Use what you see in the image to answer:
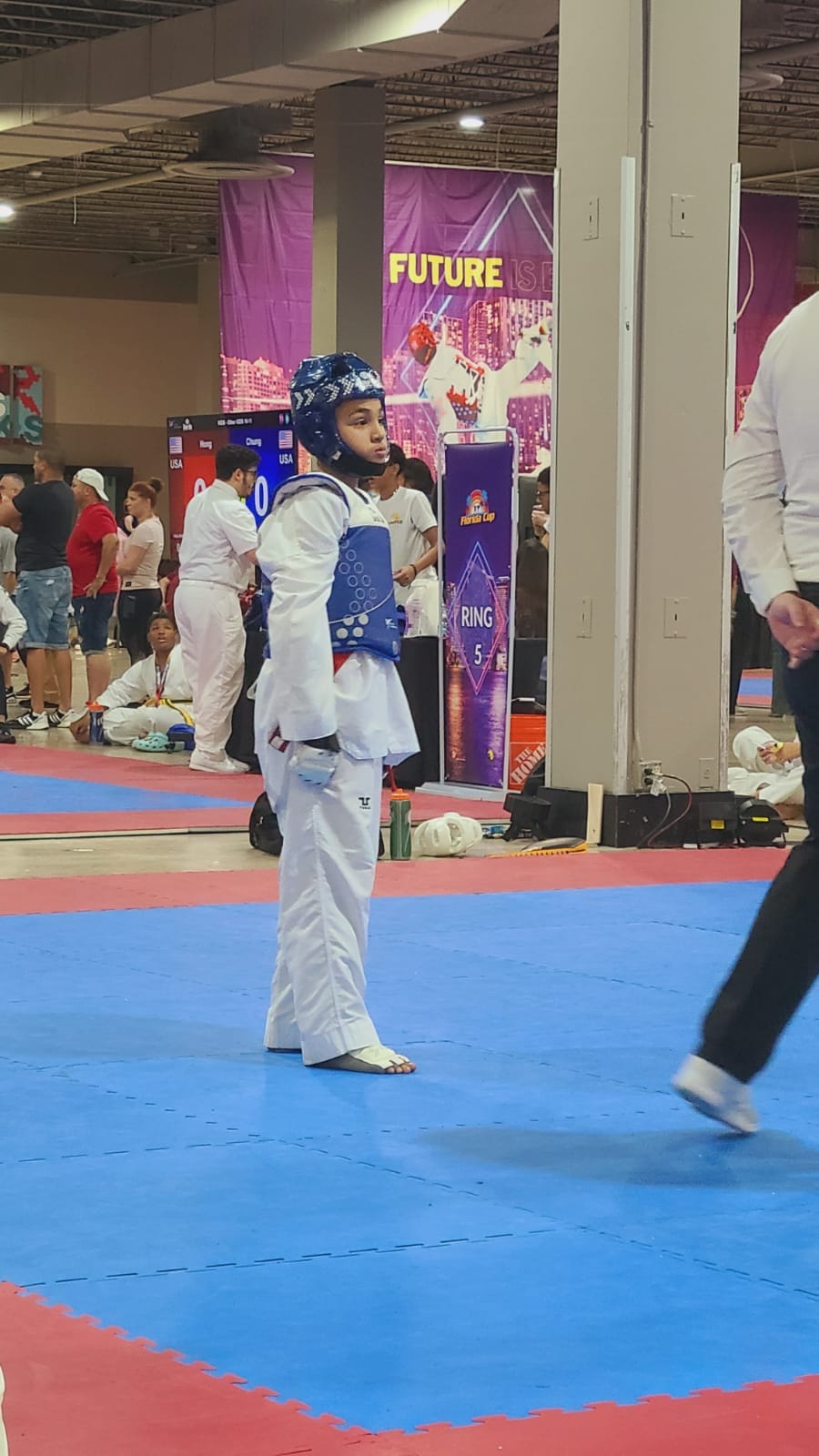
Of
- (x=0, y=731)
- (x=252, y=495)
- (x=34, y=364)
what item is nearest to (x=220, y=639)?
(x=0, y=731)

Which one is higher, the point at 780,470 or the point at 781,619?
the point at 780,470

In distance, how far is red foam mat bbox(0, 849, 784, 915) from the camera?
6.78 m

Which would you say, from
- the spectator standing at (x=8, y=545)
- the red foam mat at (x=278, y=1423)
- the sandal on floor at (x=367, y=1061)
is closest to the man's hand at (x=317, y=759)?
the sandal on floor at (x=367, y=1061)

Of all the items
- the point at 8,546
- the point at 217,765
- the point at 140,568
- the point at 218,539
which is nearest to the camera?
the point at 218,539

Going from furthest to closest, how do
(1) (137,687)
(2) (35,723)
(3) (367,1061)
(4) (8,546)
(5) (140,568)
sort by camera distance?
(4) (8,546)
(5) (140,568)
(2) (35,723)
(1) (137,687)
(3) (367,1061)

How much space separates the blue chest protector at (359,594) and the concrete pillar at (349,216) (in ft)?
39.6

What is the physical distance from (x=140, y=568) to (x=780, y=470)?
11748 mm

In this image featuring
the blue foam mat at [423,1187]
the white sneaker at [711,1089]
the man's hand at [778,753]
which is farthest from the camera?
the man's hand at [778,753]

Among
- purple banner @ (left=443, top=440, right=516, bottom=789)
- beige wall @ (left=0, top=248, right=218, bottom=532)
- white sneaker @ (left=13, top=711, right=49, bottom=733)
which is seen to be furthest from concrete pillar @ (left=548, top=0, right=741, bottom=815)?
beige wall @ (left=0, top=248, right=218, bottom=532)

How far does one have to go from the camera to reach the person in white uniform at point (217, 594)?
10.9 meters

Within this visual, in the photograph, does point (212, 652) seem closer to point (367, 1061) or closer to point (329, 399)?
point (329, 399)

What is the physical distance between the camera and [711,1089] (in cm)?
361

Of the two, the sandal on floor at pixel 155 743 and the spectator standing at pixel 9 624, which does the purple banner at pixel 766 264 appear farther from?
the spectator standing at pixel 9 624

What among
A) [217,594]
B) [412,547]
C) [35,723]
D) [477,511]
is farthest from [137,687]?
[477,511]
